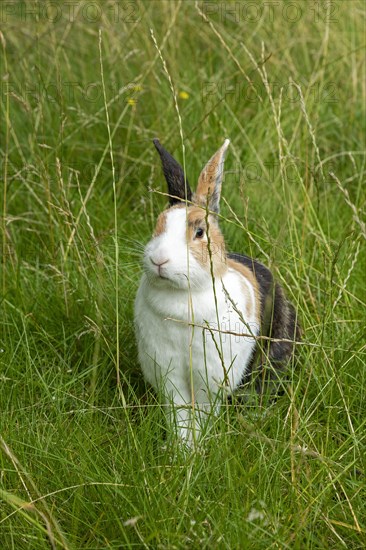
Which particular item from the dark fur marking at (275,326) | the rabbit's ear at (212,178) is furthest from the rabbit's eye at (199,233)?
the dark fur marking at (275,326)

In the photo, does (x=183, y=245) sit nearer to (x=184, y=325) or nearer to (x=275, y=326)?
(x=184, y=325)

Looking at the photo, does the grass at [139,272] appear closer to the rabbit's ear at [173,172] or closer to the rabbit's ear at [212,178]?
the rabbit's ear at [212,178]

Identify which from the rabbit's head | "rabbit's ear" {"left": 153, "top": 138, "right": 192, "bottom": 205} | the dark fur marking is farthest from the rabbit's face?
the dark fur marking

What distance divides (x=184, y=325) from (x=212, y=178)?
58 centimetres

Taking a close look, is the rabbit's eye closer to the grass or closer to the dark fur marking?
the grass

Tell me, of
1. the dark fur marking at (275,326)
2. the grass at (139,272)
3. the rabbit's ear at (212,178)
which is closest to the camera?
the grass at (139,272)

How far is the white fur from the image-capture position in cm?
326

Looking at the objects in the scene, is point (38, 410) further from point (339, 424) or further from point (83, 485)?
point (339, 424)

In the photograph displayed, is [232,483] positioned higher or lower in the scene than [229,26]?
lower

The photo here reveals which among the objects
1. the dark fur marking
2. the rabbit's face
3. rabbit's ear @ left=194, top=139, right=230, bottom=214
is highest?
rabbit's ear @ left=194, top=139, right=230, bottom=214

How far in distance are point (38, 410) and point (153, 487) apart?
84 cm

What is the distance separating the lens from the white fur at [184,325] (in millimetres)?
3262

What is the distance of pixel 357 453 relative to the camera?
3.15 m

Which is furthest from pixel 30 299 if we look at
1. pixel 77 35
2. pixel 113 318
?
pixel 77 35
